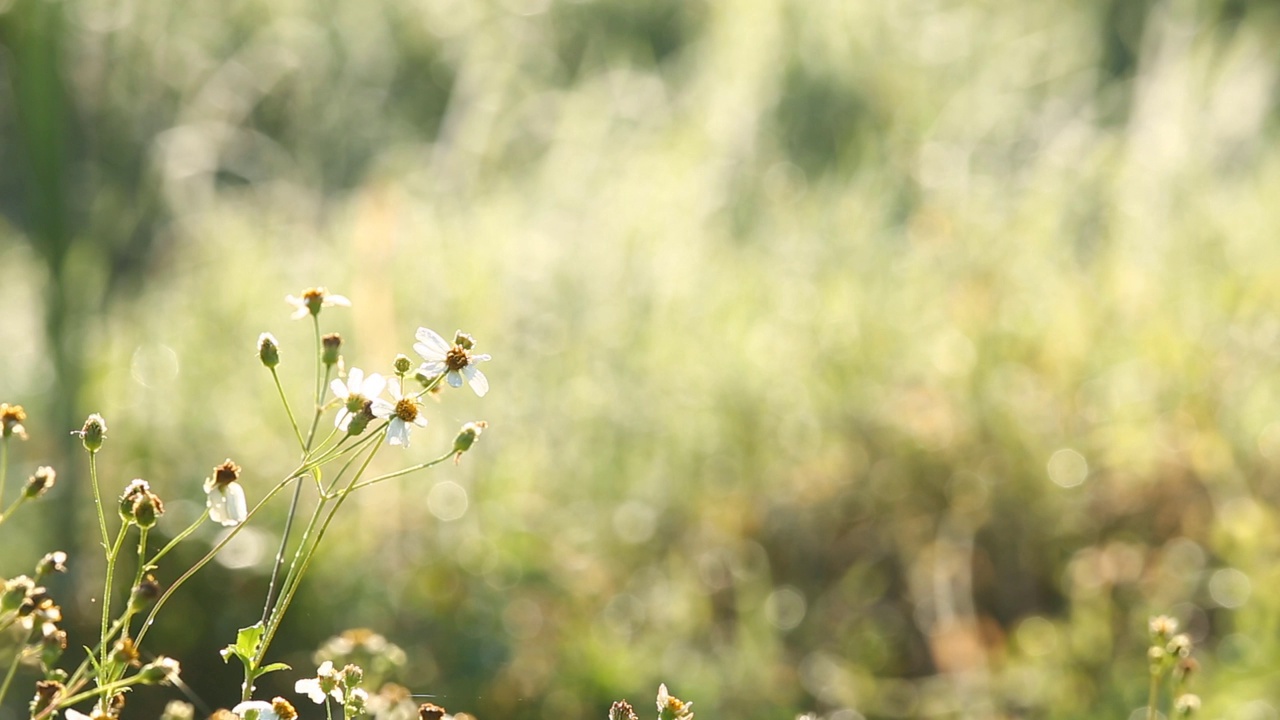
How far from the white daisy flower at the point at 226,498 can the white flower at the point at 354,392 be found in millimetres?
49

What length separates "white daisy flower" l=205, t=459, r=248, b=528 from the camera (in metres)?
0.58

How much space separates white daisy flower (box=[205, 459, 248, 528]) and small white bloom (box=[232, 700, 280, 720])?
0.23ft

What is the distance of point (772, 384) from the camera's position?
77.3 inches

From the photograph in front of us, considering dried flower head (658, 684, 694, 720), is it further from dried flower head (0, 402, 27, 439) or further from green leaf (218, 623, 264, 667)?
dried flower head (0, 402, 27, 439)

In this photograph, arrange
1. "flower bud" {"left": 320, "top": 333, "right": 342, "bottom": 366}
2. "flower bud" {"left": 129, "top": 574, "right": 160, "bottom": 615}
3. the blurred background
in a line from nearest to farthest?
"flower bud" {"left": 129, "top": 574, "right": 160, "bottom": 615} < "flower bud" {"left": 320, "top": 333, "right": 342, "bottom": 366} < the blurred background

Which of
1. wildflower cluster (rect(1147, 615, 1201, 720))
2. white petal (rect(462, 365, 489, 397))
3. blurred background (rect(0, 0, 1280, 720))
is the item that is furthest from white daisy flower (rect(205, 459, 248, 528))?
blurred background (rect(0, 0, 1280, 720))

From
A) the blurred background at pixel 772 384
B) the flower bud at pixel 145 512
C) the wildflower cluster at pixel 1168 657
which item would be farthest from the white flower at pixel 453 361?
the blurred background at pixel 772 384

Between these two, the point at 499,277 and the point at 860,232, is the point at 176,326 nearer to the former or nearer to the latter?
the point at 499,277

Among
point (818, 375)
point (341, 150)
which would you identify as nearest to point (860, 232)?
point (818, 375)

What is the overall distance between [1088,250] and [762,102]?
59 cm

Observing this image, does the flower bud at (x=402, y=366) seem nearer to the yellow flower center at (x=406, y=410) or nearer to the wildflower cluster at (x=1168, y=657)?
the yellow flower center at (x=406, y=410)

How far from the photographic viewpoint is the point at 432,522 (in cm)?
189

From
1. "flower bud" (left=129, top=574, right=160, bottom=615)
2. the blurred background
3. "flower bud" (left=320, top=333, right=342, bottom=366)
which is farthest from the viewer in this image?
the blurred background

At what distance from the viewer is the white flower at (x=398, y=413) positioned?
577 mm
